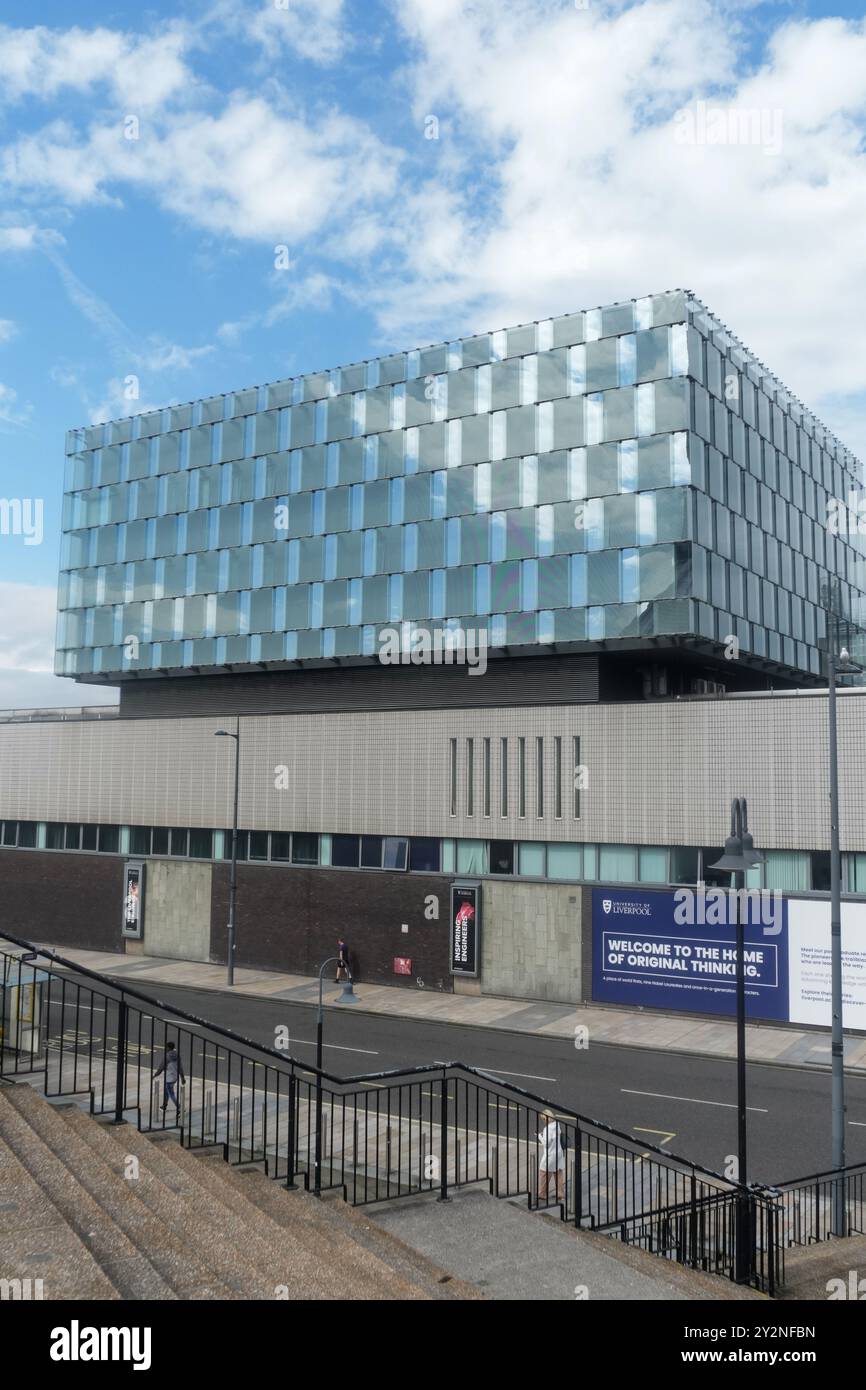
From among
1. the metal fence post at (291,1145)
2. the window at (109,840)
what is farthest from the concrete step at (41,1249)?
the window at (109,840)

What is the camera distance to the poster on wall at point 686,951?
29312 mm

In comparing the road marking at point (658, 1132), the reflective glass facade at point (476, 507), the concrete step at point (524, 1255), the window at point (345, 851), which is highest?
the reflective glass facade at point (476, 507)

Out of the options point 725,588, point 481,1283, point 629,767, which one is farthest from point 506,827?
point 481,1283

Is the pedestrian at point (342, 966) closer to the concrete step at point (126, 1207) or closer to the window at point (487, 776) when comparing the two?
the window at point (487, 776)

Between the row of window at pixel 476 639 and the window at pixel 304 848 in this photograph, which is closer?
the row of window at pixel 476 639

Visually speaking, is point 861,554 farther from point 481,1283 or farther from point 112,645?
point 481,1283

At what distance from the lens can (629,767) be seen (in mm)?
32438

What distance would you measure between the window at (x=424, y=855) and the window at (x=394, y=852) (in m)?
0.25

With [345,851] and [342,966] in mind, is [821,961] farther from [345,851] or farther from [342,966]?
[345,851]

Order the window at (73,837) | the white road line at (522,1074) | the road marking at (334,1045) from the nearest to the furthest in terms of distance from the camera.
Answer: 1. the white road line at (522,1074)
2. the road marking at (334,1045)
3. the window at (73,837)

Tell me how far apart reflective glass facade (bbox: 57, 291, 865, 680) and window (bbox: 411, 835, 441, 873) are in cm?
735

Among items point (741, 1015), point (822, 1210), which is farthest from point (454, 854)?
point (741, 1015)


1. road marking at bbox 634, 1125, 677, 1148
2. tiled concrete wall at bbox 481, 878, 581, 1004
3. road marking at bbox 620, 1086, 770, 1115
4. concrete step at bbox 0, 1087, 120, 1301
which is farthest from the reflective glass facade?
concrete step at bbox 0, 1087, 120, 1301

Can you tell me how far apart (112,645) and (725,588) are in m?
26.7
